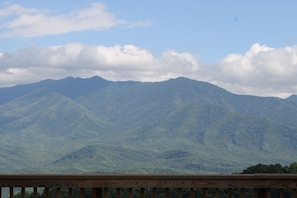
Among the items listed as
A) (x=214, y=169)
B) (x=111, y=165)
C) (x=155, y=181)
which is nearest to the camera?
(x=155, y=181)

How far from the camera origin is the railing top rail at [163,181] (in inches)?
193

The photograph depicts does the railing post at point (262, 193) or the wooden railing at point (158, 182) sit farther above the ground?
the wooden railing at point (158, 182)

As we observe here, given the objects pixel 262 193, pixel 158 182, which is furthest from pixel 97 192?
pixel 262 193

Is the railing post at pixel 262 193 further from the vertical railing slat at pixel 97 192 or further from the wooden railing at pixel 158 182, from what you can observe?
the vertical railing slat at pixel 97 192

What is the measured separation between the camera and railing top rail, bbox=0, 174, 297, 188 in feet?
16.1

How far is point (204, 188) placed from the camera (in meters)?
4.96

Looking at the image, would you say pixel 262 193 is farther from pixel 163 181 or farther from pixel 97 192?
pixel 97 192

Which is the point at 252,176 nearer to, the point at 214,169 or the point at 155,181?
the point at 155,181

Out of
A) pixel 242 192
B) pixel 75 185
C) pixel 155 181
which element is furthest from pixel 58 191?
pixel 242 192

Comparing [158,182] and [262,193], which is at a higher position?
[158,182]

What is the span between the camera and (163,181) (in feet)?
16.1

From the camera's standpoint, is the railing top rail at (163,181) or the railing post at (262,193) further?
the railing post at (262,193)

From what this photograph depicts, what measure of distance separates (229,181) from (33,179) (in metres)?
1.84

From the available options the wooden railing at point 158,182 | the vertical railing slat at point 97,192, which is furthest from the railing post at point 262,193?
the vertical railing slat at point 97,192
